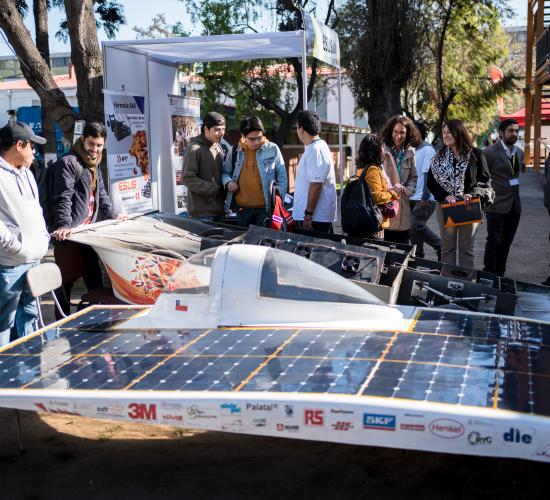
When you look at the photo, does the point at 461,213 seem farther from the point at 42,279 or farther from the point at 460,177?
the point at 42,279

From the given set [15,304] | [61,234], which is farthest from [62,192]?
[15,304]

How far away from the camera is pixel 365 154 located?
6863mm

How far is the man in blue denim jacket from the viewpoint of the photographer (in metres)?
7.57

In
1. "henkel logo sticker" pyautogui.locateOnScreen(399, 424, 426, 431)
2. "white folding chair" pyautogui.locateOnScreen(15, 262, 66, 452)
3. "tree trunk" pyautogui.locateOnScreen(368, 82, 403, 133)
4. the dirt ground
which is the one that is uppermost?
"tree trunk" pyautogui.locateOnScreen(368, 82, 403, 133)

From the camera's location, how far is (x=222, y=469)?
4.24 meters

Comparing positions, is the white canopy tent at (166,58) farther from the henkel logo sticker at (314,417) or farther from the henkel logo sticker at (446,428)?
the henkel logo sticker at (446,428)

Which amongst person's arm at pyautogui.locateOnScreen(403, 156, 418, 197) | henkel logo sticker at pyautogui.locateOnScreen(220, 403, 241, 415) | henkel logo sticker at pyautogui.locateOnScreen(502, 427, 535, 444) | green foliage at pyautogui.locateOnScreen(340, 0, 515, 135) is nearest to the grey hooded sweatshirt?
henkel logo sticker at pyautogui.locateOnScreen(220, 403, 241, 415)

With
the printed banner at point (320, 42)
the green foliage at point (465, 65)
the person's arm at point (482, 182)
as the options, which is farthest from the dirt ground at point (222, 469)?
the green foliage at point (465, 65)

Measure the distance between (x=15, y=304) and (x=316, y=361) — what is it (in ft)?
8.48

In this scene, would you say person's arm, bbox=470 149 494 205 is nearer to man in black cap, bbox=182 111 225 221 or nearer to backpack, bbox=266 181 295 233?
backpack, bbox=266 181 295 233

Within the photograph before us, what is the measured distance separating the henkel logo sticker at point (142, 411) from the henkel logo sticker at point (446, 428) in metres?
1.30

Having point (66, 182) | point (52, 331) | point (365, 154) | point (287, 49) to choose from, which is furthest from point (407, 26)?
point (52, 331)

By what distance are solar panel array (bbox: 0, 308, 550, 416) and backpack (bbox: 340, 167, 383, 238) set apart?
7.46 ft

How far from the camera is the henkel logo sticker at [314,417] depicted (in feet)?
10.7
